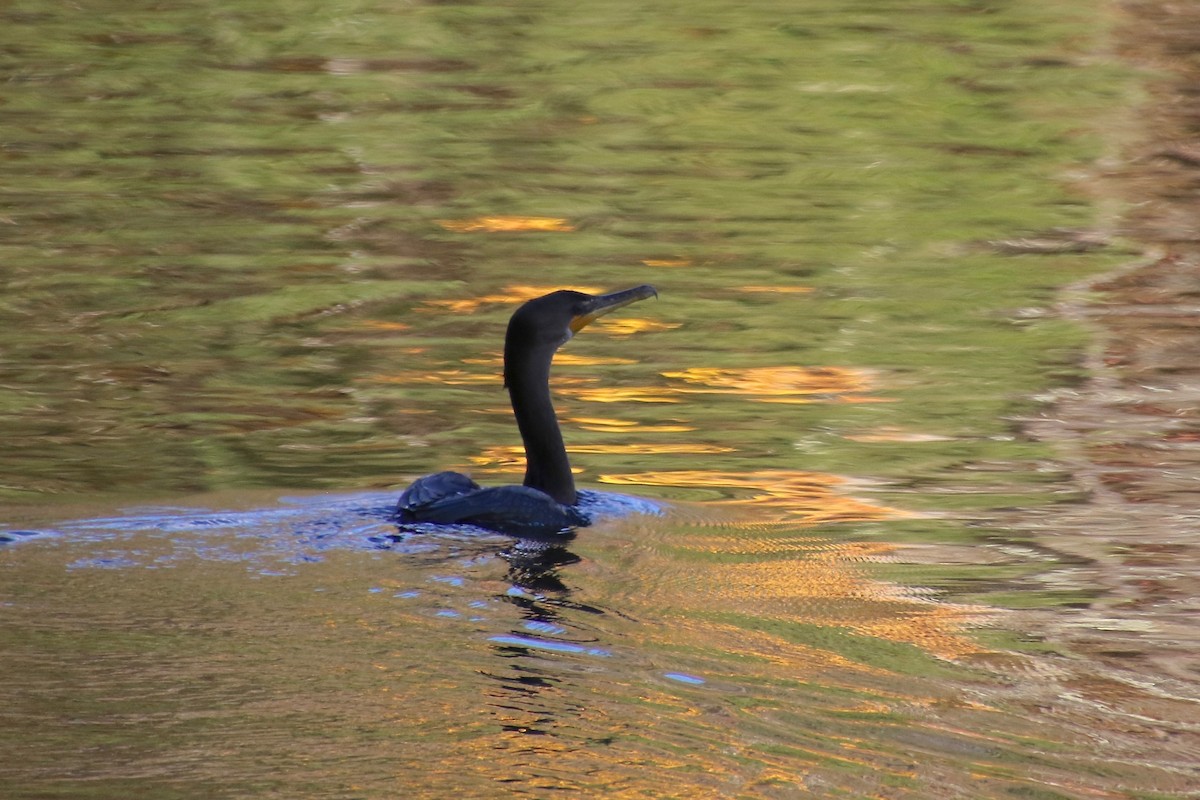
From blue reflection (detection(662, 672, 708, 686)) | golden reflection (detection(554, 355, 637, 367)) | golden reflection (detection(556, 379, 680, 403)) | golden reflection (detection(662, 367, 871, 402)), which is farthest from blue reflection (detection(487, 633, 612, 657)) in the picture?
golden reflection (detection(554, 355, 637, 367))

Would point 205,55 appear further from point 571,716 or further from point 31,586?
point 571,716

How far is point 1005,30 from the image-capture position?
2066 centimetres

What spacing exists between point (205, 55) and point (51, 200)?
207 inches

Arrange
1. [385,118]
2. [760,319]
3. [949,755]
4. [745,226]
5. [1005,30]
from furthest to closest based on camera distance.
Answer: [1005,30]
[385,118]
[745,226]
[760,319]
[949,755]

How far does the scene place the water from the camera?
538cm

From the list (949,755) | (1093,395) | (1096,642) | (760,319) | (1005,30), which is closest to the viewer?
(949,755)

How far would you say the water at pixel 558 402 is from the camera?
538cm

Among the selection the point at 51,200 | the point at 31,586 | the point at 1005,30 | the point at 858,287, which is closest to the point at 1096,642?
the point at 31,586

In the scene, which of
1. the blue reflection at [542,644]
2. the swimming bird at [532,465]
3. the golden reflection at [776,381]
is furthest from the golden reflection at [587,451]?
the blue reflection at [542,644]

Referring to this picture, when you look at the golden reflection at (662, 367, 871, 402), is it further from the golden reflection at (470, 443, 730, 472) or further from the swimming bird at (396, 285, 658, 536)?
the swimming bird at (396, 285, 658, 536)

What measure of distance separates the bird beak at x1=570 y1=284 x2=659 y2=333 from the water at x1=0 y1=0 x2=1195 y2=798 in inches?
26.9

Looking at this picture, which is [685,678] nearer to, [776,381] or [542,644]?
[542,644]

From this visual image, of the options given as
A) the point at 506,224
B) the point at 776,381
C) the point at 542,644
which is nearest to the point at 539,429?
the point at 542,644

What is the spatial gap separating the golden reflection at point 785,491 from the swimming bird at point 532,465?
0.47 meters
